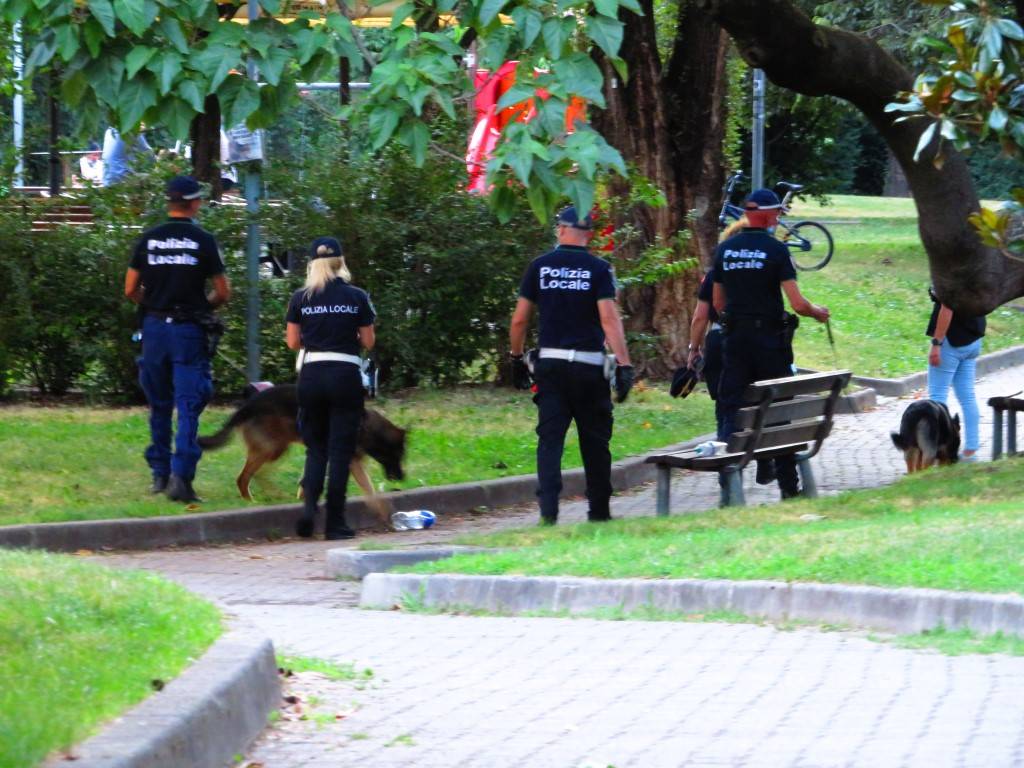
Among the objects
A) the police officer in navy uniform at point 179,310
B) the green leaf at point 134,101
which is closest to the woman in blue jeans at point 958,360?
the police officer in navy uniform at point 179,310

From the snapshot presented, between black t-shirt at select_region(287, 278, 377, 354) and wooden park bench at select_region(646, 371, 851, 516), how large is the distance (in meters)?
2.06

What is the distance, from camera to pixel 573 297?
33.8 feet

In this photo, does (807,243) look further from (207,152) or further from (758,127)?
(207,152)

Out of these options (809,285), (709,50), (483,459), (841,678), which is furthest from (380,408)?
(809,285)

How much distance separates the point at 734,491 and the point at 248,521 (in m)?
3.24

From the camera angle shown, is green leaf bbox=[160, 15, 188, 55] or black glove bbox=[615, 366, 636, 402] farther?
black glove bbox=[615, 366, 636, 402]

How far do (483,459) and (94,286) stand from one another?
4142mm

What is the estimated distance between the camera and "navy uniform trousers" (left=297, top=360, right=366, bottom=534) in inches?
436

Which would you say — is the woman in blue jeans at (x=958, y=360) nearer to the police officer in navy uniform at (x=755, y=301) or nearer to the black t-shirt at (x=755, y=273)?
the police officer in navy uniform at (x=755, y=301)

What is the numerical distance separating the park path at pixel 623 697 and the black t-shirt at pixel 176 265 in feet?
10.3

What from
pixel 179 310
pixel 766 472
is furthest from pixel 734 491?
pixel 179 310

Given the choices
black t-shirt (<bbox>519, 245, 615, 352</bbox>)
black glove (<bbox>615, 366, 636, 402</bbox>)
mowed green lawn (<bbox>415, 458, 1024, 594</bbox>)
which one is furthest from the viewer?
black glove (<bbox>615, 366, 636, 402</bbox>)

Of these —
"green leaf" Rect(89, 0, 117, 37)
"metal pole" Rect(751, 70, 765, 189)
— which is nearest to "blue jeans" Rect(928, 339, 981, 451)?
"green leaf" Rect(89, 0, 117, 37)

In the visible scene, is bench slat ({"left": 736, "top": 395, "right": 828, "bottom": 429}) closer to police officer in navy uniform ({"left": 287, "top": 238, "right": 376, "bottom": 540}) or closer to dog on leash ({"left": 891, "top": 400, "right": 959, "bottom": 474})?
dog on leash ({"left": 891, "top": 400, "right": 959, "bottom": 474})
